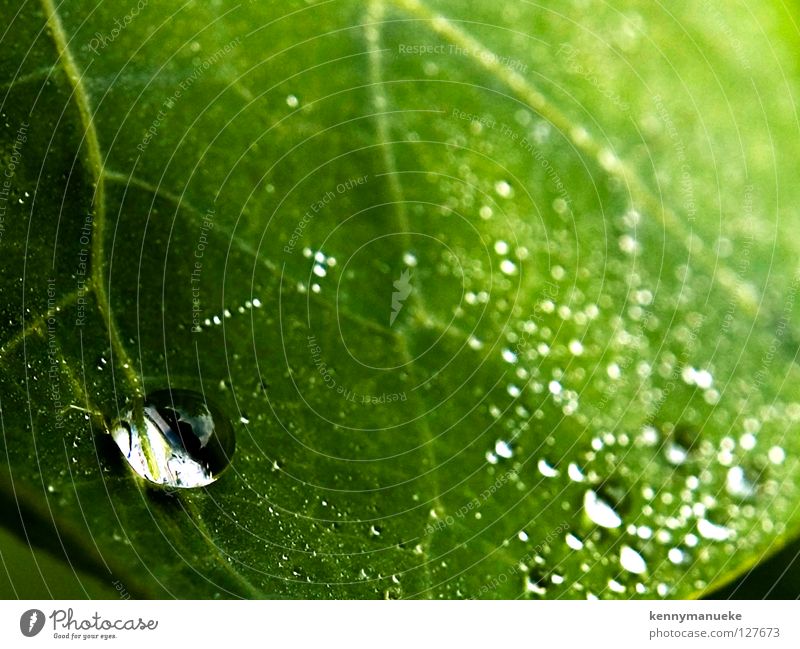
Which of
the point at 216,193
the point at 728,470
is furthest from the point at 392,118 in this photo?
the point at 728,470

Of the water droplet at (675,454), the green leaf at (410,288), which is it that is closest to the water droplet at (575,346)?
the green leaf at (410,288)

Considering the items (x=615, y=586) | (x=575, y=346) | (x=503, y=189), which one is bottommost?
(x=615, y=586)

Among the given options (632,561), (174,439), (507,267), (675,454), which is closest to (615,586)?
(632,561)

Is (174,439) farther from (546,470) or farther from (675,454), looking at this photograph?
(675,454)

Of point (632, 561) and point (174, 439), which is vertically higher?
point (174, 439)

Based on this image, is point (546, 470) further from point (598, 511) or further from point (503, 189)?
point (503, 189)

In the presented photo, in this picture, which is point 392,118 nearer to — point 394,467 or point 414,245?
point 414,245
